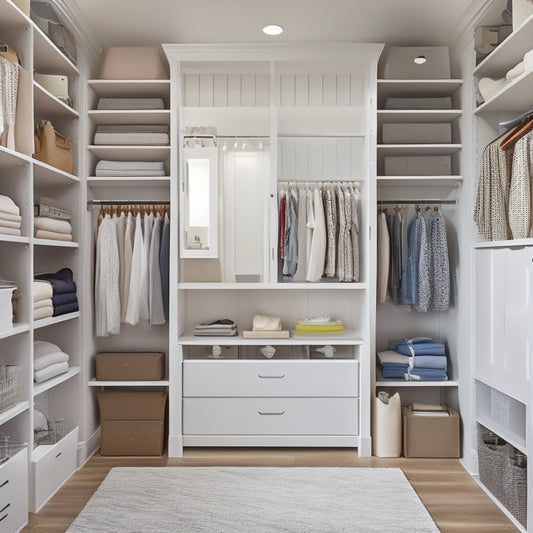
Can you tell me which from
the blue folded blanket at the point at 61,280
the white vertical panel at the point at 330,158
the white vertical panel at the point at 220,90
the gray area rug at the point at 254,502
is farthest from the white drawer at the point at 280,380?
the white vertical panel at the point at 220,90

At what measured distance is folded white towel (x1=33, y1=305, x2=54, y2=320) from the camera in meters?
2.83

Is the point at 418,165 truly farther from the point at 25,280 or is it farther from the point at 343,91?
the point at 25,280

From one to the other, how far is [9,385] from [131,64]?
219 cm

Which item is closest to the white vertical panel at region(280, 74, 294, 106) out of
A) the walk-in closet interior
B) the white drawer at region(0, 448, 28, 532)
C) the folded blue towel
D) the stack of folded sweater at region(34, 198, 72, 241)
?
the walk-in closet interior

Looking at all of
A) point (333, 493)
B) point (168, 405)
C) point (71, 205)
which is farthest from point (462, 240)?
point (71, 205)

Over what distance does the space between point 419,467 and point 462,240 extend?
148 cm

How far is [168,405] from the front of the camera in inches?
150

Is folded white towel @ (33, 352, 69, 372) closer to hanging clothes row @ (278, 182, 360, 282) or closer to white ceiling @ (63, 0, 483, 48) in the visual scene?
hanging clothes row @ (278, 182, 360, 282)

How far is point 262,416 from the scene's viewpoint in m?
3.58

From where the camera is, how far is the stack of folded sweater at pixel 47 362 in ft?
9.55

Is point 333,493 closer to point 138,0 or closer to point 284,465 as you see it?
point 284,465

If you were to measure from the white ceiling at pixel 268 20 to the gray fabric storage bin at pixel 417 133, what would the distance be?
59cm

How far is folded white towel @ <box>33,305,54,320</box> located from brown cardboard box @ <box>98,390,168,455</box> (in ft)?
2.85

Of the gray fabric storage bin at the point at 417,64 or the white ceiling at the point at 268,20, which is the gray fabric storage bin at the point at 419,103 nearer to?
the gray fabric storage bin at the point at 417,64
